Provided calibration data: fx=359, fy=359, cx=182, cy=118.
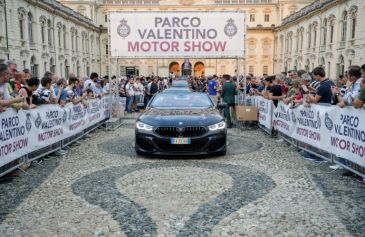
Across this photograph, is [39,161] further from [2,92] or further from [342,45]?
[342,45]

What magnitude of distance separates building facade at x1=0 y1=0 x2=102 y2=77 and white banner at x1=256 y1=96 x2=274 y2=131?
21.1m

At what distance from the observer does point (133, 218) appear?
4723 mm

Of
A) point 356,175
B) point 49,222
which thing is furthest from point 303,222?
point 49,222

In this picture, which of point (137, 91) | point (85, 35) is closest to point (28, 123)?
point (137, 91)

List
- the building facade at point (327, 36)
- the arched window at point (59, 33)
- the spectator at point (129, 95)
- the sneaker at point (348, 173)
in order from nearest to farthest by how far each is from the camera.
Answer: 1. the sneaker at point (348, 173)
2. the spectator at point (129, 95)
3. the building facade at point (327, 36)
4. the arched window at point (59, 33)

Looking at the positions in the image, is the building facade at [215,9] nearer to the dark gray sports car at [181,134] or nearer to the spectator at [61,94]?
the spectator at [61,94]

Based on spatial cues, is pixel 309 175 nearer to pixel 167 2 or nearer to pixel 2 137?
pixel 2 137

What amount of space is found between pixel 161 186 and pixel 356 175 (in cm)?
363

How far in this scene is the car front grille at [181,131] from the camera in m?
7.80

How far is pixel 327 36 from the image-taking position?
153 ft

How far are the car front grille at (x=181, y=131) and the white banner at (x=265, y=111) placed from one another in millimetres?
4155

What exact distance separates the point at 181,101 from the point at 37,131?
3694 mm

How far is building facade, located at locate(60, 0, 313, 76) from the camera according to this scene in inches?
2977

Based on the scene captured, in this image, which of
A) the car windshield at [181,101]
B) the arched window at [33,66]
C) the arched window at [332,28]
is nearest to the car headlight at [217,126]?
→ the car windshield at [181,101]
